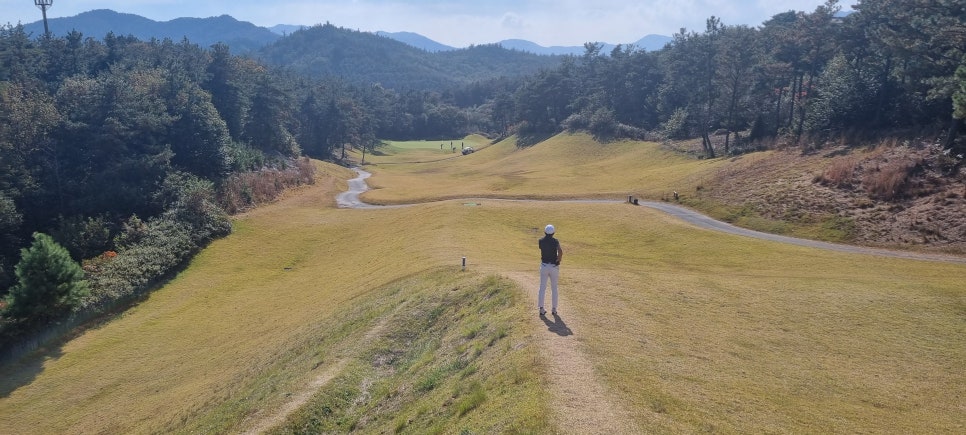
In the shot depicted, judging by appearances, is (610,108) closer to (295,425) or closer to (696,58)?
(696,58)

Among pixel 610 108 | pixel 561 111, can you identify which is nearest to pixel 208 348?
pixel 610 108

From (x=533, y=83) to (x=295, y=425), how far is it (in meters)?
140

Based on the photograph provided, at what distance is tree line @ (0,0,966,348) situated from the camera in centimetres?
4525

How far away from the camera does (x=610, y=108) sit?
128 m

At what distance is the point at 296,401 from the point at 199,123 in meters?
63.6

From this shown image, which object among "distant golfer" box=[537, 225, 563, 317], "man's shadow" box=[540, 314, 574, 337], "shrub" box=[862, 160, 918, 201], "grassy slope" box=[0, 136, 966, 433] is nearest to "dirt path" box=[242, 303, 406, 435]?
"grassy slope" box=[0, 136, 966, 433]

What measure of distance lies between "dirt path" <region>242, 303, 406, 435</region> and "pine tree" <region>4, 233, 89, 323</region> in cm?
2743

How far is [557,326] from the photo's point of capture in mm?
17984

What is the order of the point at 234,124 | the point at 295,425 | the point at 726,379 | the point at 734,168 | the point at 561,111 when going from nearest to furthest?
the point at 726,379, the point at 295,425, the point at 734,168, the point at 234,124, the point at 561,111

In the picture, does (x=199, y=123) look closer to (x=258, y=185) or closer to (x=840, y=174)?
(x=258, y=185)

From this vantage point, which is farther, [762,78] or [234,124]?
[234,124]

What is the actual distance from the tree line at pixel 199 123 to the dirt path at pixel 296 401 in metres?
27.8

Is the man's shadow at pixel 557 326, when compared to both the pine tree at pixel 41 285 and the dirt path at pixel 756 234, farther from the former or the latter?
the pine tree at pixel 41 285

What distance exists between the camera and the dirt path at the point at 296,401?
17.3m
